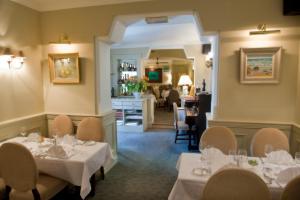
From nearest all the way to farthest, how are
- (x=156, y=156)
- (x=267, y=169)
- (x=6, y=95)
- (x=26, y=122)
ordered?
(x=267, y=169) < (x=6, y=95) < (x=26, y=122) < (x=156, y=156)

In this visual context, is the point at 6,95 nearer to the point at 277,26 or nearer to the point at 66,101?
the point at 66,101

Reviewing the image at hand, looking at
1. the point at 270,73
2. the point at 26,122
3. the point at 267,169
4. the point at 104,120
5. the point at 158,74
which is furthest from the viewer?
the point at 158,74

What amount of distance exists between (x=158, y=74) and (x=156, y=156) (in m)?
7.67

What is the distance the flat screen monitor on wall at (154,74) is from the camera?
456 inches

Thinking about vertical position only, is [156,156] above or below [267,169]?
below

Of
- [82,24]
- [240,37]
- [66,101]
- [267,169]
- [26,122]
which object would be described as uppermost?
[82,24]

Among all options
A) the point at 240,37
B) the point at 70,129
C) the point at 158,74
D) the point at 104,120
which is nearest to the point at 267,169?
the point at 240,37

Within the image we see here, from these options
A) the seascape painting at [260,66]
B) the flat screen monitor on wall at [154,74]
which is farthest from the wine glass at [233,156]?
the flat screen monitor on wall at [154,74]

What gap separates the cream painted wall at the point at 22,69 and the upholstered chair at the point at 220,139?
2.75m

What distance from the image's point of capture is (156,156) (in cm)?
435

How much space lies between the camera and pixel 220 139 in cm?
271

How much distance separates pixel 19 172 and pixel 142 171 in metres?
1.99

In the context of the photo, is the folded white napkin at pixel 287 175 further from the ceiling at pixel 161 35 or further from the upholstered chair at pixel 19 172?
the ceiling at pixel 161 35

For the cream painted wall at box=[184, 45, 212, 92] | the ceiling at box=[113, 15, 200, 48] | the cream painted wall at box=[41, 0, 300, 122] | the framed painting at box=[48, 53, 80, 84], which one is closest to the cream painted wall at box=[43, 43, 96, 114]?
the framed painting at box=[48, 53, 80, 84]
